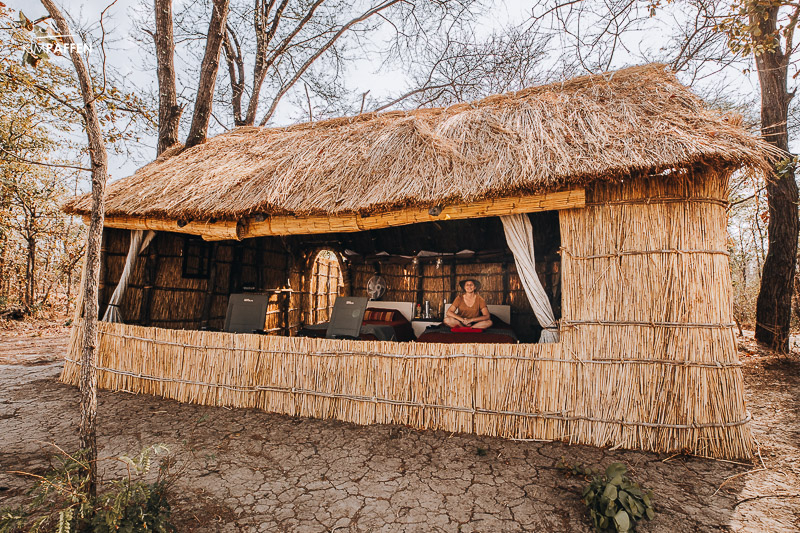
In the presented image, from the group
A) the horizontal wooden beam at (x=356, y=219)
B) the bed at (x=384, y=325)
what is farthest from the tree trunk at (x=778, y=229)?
the bed at (x=384, y=325)

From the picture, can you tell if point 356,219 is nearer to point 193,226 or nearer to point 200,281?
point 193,226

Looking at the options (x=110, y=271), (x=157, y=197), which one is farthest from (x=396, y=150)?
(x=110, y=271)

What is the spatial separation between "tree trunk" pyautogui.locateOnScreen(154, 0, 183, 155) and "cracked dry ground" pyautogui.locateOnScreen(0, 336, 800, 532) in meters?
4.60

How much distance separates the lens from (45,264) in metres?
9.65

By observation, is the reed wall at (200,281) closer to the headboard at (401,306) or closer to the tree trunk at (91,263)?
the headboard at (401,306)

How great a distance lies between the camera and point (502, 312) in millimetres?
6594

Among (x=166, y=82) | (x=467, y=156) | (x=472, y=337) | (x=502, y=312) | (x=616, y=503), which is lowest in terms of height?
(x=616, y=503)

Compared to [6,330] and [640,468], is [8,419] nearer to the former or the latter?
[640,468]

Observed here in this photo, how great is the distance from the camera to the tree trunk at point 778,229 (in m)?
5.33

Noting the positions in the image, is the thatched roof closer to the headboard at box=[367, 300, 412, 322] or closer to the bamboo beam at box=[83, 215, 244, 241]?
the bamboo beam at box=[83, 215, 244, 241]

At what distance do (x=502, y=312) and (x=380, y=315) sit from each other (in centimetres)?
214

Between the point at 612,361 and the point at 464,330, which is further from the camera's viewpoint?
the point at 464,330

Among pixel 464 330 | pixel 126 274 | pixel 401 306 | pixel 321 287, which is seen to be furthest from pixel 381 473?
pixel 321 287

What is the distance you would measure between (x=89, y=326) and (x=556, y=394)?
10.9 feet
